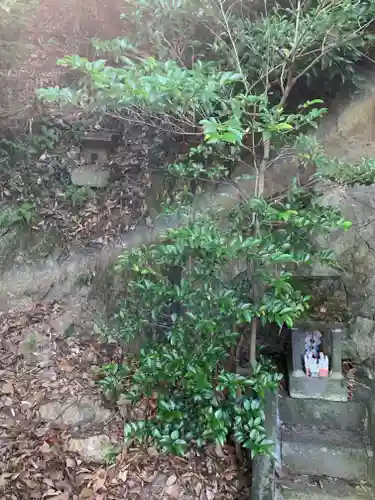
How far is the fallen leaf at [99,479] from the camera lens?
7.52 ft

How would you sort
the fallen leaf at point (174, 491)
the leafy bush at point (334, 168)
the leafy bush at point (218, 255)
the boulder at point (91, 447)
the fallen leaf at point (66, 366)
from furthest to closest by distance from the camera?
1. the fallen leaf at point (66, 366)
2. the boulder at point (91, 447)
3. the fallen leaf at point (174, 491)
4. the leafy bush at point (334, 168)
5. the leafy bush at point (218, 255)

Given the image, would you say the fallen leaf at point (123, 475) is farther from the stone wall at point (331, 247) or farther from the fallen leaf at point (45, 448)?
the stone wall at point (331, 247)

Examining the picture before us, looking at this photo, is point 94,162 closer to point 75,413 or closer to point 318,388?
point 75,413

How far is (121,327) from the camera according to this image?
7.70 feet

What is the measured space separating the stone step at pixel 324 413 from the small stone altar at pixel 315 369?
4 cm

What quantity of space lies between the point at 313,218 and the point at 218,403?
3.65 feet

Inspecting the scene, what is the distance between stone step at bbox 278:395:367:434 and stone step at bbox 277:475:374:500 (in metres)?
0.38

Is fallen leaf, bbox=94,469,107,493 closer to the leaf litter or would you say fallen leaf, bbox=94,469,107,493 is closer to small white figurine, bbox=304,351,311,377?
the leaf litter

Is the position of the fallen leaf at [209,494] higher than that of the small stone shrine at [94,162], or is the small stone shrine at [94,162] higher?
the small stone shrine at [94,162]

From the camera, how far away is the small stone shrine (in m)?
3.75

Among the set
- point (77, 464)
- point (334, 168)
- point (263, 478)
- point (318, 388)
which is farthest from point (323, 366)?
point (77, 464)

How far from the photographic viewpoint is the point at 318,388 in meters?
2.81

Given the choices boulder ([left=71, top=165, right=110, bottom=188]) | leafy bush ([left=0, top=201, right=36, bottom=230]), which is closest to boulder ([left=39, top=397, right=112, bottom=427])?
leafy bush ([left=0, top=201, right=36, bottom=230])

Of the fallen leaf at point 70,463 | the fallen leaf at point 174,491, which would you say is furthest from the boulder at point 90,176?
the fallen leaf at point 174,491
